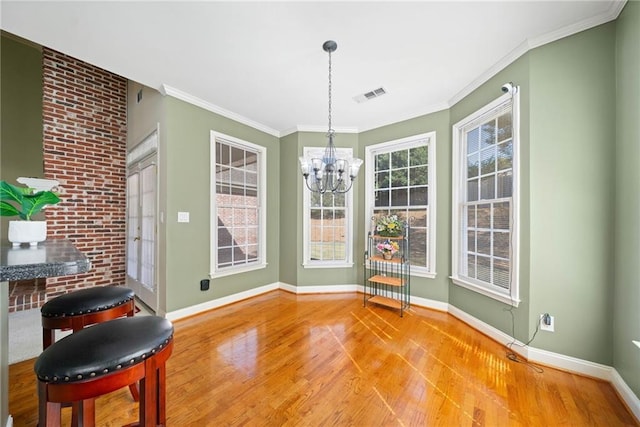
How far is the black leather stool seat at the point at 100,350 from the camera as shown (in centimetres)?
85

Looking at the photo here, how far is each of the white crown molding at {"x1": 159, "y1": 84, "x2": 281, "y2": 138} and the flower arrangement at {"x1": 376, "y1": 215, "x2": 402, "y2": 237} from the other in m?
2.32

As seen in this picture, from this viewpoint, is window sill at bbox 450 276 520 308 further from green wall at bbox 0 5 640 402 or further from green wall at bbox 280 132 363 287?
green wall at bbox 280 132 363 287

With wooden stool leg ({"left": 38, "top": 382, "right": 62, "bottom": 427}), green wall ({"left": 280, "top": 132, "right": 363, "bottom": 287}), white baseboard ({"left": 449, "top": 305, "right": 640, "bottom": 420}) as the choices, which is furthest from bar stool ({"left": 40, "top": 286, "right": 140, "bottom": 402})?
white baseboard ({"left": 449, "top": 305, "right": 640, "bottom": 420})

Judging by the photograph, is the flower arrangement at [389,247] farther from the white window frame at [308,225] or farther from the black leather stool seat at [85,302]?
the black leather stool seat at [85,302]

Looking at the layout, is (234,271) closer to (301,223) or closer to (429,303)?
(301,223)

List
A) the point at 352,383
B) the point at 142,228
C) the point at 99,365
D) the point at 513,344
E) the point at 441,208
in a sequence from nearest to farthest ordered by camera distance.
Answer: the point at 99,365 < the point at 352,383 < the point at 513,344 < the point at 441,208 < the point at 142,228

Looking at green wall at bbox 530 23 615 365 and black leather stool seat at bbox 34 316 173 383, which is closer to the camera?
black leather stool seat at bbox 34 316 173 383

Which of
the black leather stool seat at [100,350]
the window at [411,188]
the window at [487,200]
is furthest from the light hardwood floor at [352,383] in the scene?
the window at [411,188]

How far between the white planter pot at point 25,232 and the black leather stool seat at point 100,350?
2.28ft

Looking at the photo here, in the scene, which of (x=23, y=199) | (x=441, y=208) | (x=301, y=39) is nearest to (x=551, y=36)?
(x=441, y=208)

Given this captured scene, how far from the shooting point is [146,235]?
3.52 metres

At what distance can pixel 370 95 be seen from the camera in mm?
3057

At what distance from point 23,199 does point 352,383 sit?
226cm

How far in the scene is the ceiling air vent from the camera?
2951mm
